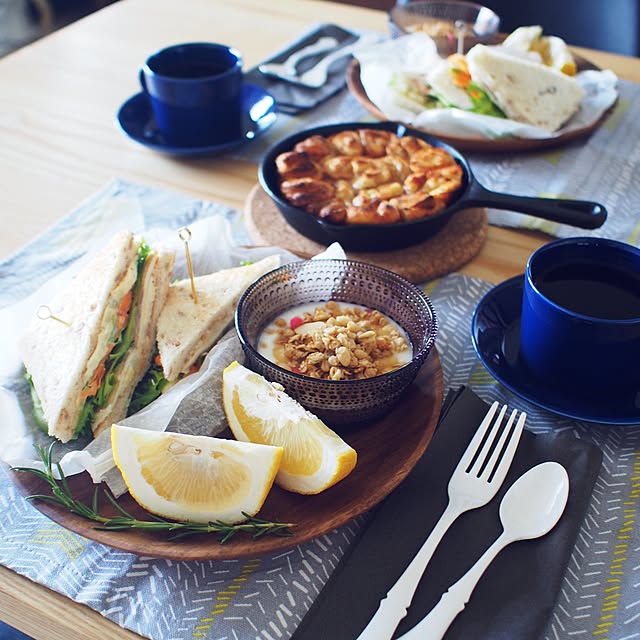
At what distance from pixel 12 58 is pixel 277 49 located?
2.56 feet

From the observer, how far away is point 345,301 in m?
1.16

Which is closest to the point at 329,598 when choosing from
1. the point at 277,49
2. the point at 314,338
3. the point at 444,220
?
the point at 314,338

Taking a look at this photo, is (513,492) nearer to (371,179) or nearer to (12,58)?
(371,179)

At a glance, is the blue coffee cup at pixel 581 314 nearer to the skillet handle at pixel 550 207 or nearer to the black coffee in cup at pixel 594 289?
the black coffee in cup at pixel 594 289

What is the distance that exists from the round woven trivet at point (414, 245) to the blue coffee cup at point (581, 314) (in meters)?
0.34

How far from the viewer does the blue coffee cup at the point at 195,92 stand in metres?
1.57

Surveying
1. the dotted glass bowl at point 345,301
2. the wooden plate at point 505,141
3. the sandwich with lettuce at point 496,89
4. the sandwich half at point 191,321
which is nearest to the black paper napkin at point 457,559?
the dotted glass bowl at point 345,301

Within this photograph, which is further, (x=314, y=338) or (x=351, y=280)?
(x=351, y=280)

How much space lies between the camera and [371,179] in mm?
1446

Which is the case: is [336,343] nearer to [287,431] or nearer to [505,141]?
[287,431]

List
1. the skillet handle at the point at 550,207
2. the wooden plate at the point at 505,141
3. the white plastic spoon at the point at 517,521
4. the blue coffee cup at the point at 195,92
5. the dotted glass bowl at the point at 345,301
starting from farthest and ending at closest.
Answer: the wooden plate at the point at 505,141, the blue coffee cup at the point at 195,92, the skillet handle at the point at 550,207, the dotted glass bowl at the point at 345,301, the white plastic spoon at the point at 517,521

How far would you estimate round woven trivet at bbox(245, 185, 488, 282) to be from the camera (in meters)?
1.36

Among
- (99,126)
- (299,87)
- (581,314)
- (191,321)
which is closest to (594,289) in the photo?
(581,314)

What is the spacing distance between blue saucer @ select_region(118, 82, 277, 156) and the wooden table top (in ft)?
0.14
